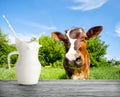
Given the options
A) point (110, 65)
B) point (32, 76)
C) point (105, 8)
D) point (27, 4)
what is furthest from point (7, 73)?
point (32, 76)

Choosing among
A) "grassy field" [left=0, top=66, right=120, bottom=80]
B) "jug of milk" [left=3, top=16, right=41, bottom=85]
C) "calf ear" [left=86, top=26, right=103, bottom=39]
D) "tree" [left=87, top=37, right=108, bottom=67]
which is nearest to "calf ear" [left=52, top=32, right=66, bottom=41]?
"calf ear" [left=86, top=26, right=103, bottom=39]

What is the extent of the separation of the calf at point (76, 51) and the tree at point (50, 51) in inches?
103

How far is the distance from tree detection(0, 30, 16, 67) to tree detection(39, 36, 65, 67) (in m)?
Result: 0.59

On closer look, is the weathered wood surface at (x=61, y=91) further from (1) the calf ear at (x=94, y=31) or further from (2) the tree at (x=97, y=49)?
(2) the tree at (x=97, y=49)

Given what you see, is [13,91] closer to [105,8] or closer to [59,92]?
[59,92]

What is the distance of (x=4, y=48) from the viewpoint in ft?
21.5

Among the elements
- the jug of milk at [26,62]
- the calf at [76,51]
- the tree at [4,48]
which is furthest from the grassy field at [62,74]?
the jug of milk at [26,62]

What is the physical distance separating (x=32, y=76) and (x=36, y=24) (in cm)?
445

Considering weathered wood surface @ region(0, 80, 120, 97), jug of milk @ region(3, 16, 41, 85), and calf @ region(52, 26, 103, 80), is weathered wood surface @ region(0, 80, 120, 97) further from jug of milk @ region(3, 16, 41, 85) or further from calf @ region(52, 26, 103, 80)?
calf @ region(52, 26, 103, 80)

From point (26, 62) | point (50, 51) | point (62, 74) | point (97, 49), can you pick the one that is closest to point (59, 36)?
point (62, 74)

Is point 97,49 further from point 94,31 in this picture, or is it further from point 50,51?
point 94,31

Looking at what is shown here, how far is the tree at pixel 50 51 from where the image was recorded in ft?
21.2

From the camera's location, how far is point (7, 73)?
5059 millimetres

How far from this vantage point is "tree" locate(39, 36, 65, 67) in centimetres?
647
